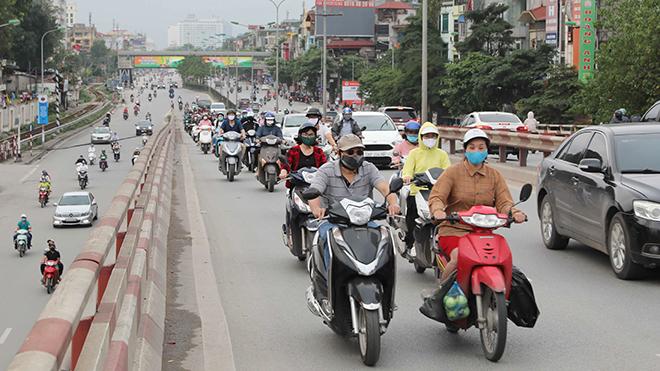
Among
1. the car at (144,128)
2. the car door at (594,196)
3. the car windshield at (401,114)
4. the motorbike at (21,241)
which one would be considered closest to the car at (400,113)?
the car windshield at (401,114)

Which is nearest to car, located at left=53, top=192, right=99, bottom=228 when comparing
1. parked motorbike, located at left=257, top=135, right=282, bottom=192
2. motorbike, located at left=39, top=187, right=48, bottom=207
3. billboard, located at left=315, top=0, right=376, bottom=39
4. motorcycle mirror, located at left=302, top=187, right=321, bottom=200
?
motorbike, located at left=39, top=187, right=48, bottom=207

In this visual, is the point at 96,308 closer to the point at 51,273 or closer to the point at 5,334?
the point at 5,334

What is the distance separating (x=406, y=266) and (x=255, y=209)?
654cm

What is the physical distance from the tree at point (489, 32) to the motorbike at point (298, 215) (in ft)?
192

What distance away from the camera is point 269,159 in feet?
62.5

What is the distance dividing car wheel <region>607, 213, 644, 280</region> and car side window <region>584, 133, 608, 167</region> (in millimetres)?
825

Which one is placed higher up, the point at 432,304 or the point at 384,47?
the point at 384,47

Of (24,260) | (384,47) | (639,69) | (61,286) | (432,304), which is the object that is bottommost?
(24,260)

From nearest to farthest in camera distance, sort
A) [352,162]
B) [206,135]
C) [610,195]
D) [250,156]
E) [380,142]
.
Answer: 1. [352,162]
2. [610,195]
3. [380,142]
4. [250,156]
5. [206,135]

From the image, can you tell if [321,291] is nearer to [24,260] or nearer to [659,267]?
[659,267]

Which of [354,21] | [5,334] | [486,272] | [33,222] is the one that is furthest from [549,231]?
[354,21]

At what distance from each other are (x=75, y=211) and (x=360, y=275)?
3252cm

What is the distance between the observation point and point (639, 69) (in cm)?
3275

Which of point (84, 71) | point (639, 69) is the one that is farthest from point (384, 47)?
point (639, 69)
